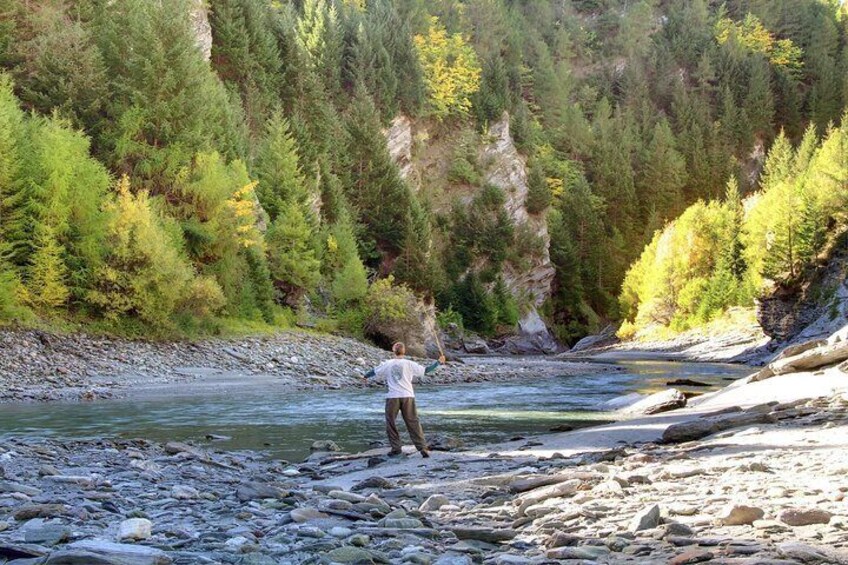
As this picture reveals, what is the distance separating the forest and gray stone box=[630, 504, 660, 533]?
3096cm

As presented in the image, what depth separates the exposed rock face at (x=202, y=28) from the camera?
2354 inches

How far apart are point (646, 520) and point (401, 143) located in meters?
81.1

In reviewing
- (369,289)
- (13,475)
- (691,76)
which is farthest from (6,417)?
(691,76)

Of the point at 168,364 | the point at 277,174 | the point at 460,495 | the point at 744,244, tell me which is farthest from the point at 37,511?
the point at 744,244

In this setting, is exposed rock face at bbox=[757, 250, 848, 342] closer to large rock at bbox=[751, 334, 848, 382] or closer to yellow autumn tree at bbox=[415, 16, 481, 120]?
large rock at bbox=[751, 334, 848, 382]

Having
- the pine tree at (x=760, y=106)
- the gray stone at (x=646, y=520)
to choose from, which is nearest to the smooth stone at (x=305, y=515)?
the gray stone at (x=646, y=520)

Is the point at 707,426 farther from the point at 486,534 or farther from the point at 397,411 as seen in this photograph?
the point at 486,534

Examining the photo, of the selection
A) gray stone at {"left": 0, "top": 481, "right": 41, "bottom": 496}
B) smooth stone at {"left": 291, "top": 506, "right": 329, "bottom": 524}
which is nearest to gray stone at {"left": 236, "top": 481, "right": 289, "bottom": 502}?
smooth stone at {"left": 291, "top": 506, "right": 329, "bottom": 524}

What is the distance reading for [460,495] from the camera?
10086 millimetres

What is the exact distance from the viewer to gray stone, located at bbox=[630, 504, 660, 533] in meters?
6.97

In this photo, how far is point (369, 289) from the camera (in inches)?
2292

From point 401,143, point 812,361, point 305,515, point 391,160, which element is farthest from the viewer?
point 401,143

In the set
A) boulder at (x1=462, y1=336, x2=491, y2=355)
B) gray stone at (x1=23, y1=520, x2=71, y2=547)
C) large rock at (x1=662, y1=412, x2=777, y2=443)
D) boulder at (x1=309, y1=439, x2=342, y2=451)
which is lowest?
boulder at (x1=462, y1=336, x2=491, y2=355)

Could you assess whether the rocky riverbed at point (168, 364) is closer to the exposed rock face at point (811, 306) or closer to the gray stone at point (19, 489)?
the gray stone at point (19, 489)
